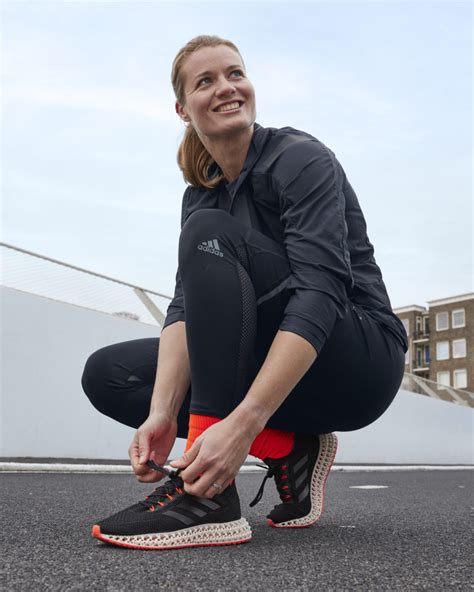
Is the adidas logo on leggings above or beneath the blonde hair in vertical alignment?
beneath

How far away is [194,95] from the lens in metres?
1.73

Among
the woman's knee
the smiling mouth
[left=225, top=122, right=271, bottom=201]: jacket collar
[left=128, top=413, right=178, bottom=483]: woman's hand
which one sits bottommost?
[left=128, top=413, right=178, bottom=483]: woman's hand

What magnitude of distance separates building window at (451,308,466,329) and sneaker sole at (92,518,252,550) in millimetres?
38905

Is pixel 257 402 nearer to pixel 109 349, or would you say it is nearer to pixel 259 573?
pixel 259 573

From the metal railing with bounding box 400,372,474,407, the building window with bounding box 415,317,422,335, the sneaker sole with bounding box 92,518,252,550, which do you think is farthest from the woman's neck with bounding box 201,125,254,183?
the building window with bounding box 415,317,422,335

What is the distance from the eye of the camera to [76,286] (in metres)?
6.85

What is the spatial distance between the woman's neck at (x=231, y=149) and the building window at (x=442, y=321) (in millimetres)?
39401

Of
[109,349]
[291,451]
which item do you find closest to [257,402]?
[291,451]

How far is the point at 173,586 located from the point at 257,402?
1.27ft

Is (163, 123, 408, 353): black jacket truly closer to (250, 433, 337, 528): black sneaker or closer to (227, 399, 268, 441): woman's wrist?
(227, 399, 268, 441): woman's wrist

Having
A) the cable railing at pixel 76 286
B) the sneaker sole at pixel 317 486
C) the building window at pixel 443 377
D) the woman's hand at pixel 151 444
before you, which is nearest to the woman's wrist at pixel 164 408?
the woman's hand at pixel 151 444

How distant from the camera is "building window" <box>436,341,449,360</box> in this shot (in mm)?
39281

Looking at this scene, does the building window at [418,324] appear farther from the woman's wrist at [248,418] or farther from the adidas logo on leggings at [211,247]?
the woman's wrist at [248,418]

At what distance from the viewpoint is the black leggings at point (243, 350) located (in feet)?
4.66
